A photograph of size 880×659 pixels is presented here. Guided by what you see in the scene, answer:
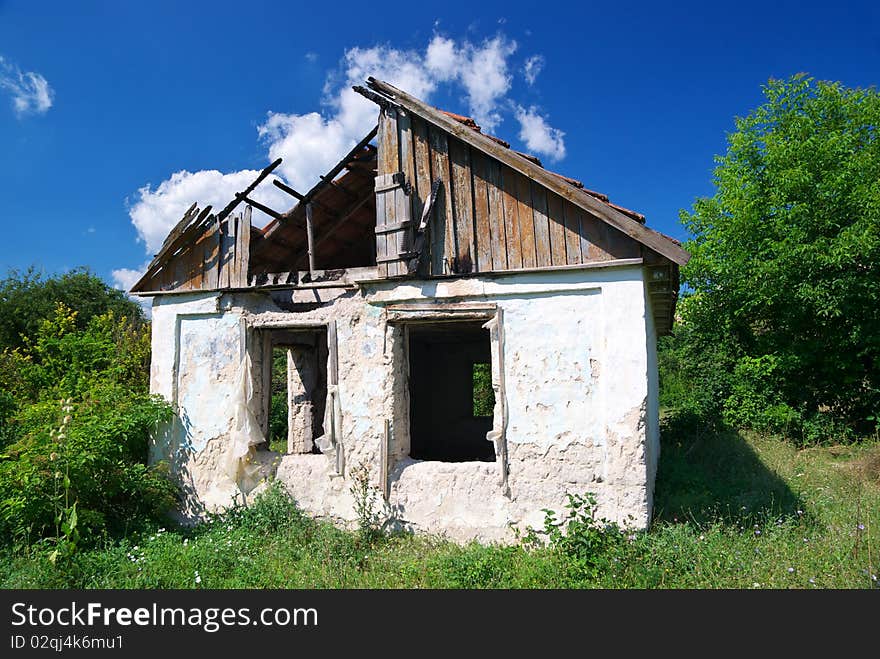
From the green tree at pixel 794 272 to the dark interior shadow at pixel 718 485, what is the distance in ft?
5.98

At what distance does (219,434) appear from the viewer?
23.6 ft

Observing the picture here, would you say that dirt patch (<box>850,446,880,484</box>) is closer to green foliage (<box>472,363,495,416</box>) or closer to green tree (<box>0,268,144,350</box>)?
green foliage (<box>472,363,495,416</box>)

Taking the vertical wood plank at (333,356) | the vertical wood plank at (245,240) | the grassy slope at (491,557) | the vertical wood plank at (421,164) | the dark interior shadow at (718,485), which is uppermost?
the vertical wood plank at (421,164)

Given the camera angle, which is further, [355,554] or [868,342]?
[868,342]

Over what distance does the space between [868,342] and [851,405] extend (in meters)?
1.54

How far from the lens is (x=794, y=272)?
37.1 feet

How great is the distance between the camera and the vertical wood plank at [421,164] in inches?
266

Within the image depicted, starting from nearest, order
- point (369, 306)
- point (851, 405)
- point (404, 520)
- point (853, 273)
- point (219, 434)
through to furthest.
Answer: point (404, 520) < point (369, 306) < point (219, 434) < point (853, 273) < point (851, 405)

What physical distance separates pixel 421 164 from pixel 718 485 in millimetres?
6461

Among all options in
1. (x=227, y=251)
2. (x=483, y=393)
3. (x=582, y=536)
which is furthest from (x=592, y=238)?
(x=483, y=393)

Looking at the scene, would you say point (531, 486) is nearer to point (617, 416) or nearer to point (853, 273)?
point (617, 416)

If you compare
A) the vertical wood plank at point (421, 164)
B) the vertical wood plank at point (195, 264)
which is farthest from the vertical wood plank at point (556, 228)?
the vertical wood plank at point (195, 264)

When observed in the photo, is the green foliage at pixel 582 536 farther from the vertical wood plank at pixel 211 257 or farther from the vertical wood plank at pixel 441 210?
the vertical wood plank at pixel 211 257

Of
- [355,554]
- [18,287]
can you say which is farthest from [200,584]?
[18,287]
